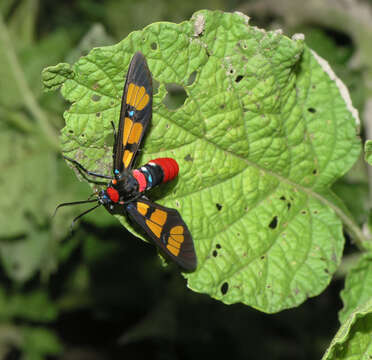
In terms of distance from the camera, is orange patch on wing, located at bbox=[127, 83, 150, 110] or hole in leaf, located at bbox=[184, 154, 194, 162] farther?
hole in leaf, located at bbox=[184, 154, 194, 162]

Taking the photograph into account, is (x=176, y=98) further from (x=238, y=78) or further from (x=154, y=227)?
(x=154, y=227)

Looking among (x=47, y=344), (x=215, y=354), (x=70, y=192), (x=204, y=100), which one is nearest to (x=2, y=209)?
(x=70, y=192)

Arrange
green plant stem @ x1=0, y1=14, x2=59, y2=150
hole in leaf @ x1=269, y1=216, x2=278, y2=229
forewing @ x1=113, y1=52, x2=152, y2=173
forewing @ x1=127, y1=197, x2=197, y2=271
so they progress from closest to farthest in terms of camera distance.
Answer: forewing @ x1=113, y1=52, x2=152, y2=173 → forewing @ x1=127, y1=197, x2=197, y2=271 → hole in leaf @ x1=269, y1=216, x2=278, y2=229 → green plant stem @ x1=0, y1=14, x2=59, y2=150

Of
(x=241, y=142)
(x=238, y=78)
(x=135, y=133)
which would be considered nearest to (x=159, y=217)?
(x=135, y=133)

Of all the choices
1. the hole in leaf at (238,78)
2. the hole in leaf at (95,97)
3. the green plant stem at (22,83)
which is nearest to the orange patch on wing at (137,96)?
the hole in leaf at (95,97)

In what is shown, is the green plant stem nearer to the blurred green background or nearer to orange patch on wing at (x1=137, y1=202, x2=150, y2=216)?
the blurred green background

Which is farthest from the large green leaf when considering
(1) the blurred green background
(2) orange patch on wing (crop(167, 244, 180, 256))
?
(1) the blurred green background

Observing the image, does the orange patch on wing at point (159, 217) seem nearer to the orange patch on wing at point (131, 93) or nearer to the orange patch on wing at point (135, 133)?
the orange patch on wing at point (135, 133)
